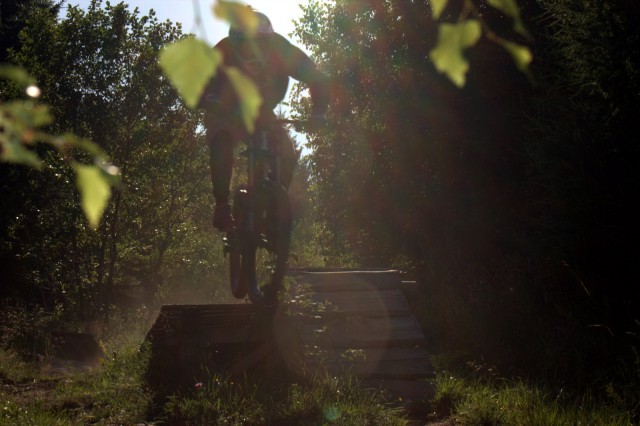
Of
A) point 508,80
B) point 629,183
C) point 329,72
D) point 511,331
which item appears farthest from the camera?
point 329,72

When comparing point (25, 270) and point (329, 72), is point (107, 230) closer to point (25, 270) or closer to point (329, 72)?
point (25, 270)

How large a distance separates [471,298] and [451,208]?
8.17 ft

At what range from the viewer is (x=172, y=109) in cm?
1380

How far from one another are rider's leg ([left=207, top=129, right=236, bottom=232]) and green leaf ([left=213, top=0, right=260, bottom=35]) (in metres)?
4.20

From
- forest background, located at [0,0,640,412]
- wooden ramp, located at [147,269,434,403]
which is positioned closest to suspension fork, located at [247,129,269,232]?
wooden ramp, located at [147,269,434,403]

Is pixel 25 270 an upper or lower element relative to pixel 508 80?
lower

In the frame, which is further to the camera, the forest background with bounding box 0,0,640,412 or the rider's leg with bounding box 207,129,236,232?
the forest background with bounding box 0,0,640,412

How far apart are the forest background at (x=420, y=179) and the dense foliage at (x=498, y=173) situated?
25 millimetres

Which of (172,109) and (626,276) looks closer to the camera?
(626,276)

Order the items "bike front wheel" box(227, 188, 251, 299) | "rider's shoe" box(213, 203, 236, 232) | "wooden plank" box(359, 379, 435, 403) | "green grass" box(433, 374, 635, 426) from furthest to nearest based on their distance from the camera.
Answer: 1. "rider's shoe" box(213, 203, 236, 232)
2. "bike front wheel" box(227, 188, 251, 299)
3. "wooden plank" box(359, 379, 435, 403)
4. "green grass" box(433, 374, 635, 426)

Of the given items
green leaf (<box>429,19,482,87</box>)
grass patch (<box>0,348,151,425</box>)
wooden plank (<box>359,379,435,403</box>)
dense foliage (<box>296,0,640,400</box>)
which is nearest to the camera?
green leaf (<box>429,19,482,87</box>)

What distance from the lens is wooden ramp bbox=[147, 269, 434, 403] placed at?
4.80m

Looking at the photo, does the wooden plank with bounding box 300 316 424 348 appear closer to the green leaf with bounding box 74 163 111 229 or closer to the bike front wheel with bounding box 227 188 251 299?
Answer: the bike front wheel with bounding box 227 188 251 299

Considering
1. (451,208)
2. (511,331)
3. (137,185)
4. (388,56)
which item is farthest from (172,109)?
(511,331)
